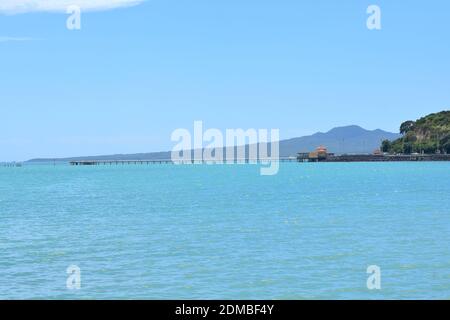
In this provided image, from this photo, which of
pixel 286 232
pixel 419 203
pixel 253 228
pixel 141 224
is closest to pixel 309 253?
pixel 286 232

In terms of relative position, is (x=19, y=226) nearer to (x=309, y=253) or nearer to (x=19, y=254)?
(x=19, y=254)

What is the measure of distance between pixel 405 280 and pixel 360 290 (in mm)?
2725

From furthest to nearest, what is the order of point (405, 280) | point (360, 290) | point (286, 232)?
point (286, 232) → point (405, 280) → point (360, 290)
